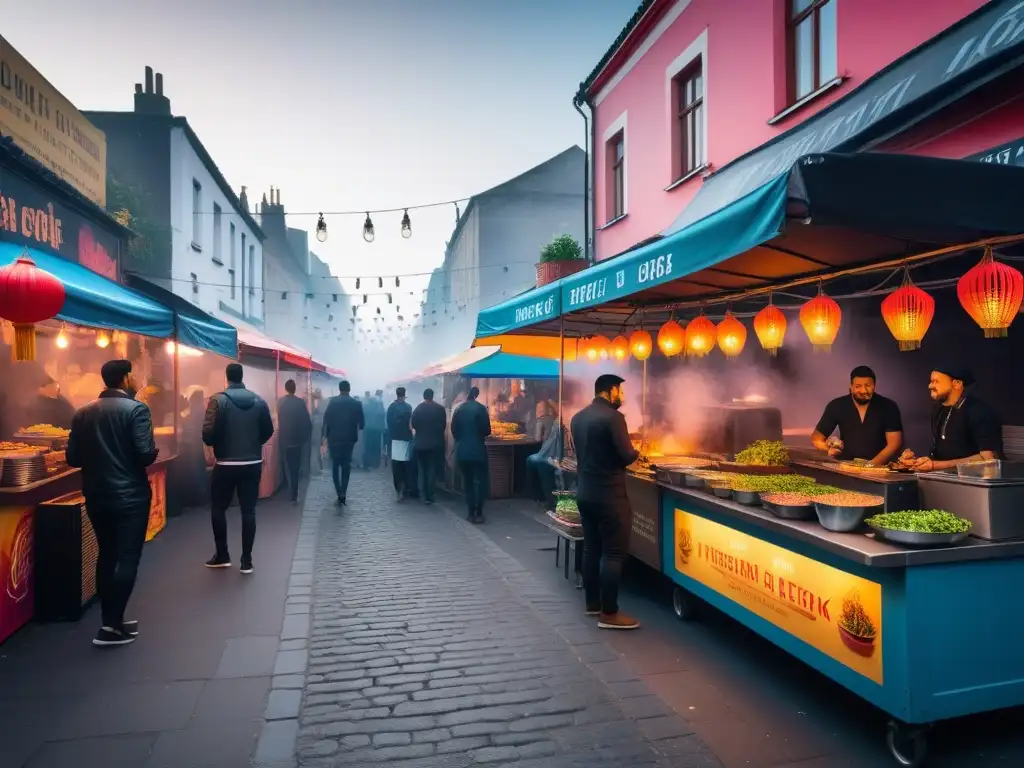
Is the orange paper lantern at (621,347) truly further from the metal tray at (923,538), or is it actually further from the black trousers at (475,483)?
the metal tray at (923,538)

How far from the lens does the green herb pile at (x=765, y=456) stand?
6.33m

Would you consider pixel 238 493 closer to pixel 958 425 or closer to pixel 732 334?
pixel 732 334

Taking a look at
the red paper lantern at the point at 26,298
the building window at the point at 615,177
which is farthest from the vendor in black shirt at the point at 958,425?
the building window at the point at 615,177

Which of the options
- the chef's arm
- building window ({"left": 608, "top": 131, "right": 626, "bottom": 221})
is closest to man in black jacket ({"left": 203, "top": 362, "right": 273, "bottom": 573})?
the chef's arm

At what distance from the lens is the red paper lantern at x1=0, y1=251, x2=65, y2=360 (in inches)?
200

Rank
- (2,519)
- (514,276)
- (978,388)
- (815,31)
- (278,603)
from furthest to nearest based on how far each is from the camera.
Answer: (514,276) < (815,31) < (978,388) < (278,603) < (2,519)

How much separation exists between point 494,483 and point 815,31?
9.15m

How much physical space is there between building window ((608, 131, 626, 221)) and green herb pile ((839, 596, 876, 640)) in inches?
437

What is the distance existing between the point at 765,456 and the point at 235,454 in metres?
5.60

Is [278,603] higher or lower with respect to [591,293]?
lower

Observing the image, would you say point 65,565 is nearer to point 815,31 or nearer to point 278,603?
point 278,603

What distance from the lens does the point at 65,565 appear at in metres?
5.88

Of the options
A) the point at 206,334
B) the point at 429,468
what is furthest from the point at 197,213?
the point at 429,468

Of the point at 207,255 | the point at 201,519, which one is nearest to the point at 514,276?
the point at 207,255
